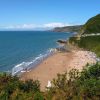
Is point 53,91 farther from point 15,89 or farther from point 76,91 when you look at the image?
point 15,89

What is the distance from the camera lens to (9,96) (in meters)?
27.4

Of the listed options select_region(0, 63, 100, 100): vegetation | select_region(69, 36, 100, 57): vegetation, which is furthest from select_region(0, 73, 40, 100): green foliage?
select_region(69, 36, 100, 57): vegetation

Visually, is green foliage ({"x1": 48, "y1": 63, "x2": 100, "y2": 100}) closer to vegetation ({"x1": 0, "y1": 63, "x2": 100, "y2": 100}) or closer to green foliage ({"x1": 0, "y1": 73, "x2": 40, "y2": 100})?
vegetation ({"x1": 0, "y1": 63, "x2": 100, "y2": 100})

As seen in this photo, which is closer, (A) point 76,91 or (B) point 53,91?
(A) point 76,91

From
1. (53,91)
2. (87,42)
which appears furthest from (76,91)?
(87,42)

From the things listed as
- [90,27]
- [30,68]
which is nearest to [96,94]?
[30,68]

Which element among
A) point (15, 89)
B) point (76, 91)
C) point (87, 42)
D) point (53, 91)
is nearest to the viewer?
point (76, 91)

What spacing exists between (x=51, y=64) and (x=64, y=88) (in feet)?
146

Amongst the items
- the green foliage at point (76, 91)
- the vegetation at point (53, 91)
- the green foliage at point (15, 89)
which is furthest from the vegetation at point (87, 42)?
the green foliage at point (76, 91)

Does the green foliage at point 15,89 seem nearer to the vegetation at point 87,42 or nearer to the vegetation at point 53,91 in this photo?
the vegetation at point 53,91

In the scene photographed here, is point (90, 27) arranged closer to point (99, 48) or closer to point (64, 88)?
point (99, 48)

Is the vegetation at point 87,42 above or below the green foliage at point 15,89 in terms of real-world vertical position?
below

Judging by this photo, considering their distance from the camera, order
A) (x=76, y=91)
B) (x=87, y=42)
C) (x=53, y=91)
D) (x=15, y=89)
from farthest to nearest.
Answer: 1. (x=87, y=42)
2. (x=15, y=89)
3. (x=53, y=91)
4. (x=76, y=91)

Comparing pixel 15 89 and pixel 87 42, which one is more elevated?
pixel 15 89
